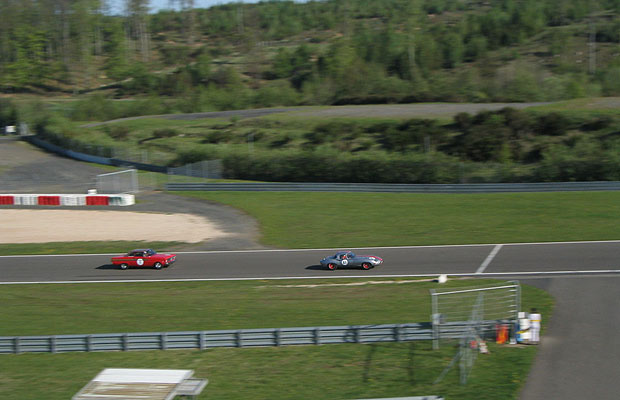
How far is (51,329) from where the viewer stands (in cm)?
2069

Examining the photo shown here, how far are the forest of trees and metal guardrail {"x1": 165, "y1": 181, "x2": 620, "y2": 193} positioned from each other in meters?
34.2

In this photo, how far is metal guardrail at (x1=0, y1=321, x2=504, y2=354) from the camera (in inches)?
711

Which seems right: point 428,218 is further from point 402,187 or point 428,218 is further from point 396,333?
point 396,333

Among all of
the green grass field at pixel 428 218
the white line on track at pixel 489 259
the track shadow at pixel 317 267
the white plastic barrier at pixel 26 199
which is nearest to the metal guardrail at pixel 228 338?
the white line on track at pixel 489 259

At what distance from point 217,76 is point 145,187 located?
53877mm

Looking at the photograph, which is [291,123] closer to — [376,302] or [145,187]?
[145,187]

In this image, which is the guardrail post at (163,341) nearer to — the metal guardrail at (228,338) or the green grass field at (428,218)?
the metal guardrail at (228,338)

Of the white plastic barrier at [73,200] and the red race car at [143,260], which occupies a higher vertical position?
the white plastic barrier at [73,200]

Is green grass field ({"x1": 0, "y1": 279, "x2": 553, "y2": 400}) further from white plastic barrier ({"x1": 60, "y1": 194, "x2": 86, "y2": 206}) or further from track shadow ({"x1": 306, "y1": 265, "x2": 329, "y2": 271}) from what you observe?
white plastic barrier ({"x1": 60, "y1": 194, "x2": 86, "y2": 206})

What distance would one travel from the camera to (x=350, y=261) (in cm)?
2775

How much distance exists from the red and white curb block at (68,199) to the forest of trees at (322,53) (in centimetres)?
4389

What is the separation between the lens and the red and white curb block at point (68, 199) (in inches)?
1790

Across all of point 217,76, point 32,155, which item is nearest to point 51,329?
point 32,155

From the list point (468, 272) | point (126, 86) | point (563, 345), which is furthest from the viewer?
point (126, 86)
